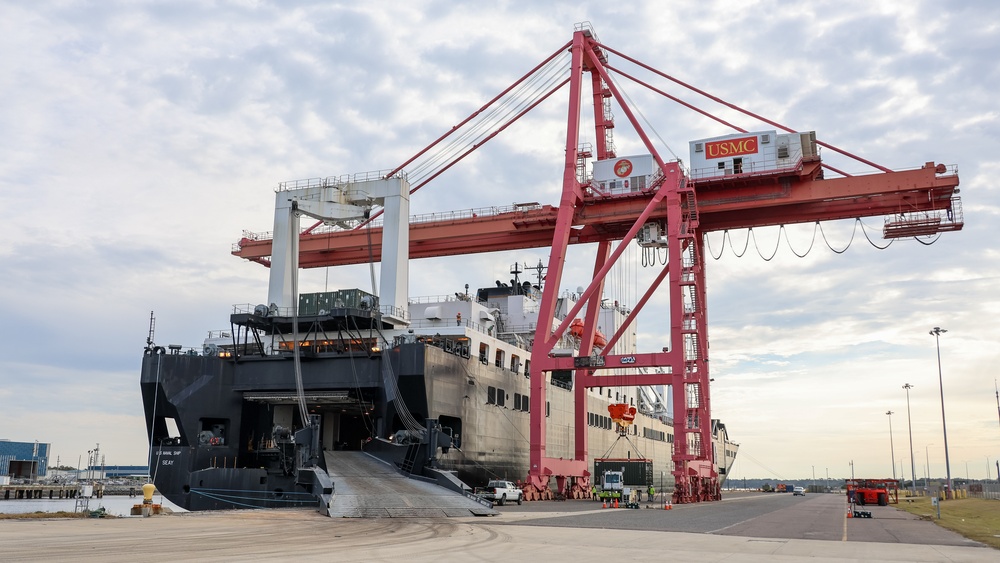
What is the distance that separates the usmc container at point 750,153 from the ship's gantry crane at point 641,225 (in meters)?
0.33

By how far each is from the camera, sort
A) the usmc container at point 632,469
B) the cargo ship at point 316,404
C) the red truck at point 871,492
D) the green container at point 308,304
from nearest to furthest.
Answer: the cargo ship at point 316,404, the green container at point 308,304, the red truck at point 871,492, the usmc container at point 632,469

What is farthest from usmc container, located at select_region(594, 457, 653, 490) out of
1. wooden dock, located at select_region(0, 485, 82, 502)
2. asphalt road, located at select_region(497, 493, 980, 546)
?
wooden dock, located at select_region(0, 485, 82, 502)

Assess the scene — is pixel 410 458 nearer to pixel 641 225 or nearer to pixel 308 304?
pixel 308 304

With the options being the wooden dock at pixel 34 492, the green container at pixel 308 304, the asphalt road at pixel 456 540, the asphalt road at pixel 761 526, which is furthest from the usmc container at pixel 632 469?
the wooden dock at pixel 34 492

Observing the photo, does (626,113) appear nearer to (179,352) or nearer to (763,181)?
(763,181)

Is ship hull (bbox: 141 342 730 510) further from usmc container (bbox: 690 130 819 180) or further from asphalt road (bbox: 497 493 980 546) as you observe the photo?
usmc container (bbox: 690 130 819 180)

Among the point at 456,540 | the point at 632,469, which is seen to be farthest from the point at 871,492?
the point at 456,540

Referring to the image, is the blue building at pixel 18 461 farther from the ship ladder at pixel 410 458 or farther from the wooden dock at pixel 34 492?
the ship ladder at pixel 410 458

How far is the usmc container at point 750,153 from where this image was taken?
3709 centimetres

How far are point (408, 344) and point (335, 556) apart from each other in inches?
782

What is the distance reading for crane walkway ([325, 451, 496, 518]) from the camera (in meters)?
24.0

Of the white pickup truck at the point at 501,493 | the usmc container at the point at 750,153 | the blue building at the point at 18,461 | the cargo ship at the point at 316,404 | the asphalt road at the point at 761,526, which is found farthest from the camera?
the blue building at the point at 18,461

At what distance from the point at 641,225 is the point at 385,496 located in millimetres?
19608

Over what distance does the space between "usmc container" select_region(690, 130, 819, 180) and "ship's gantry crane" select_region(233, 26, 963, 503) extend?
1.07ft
